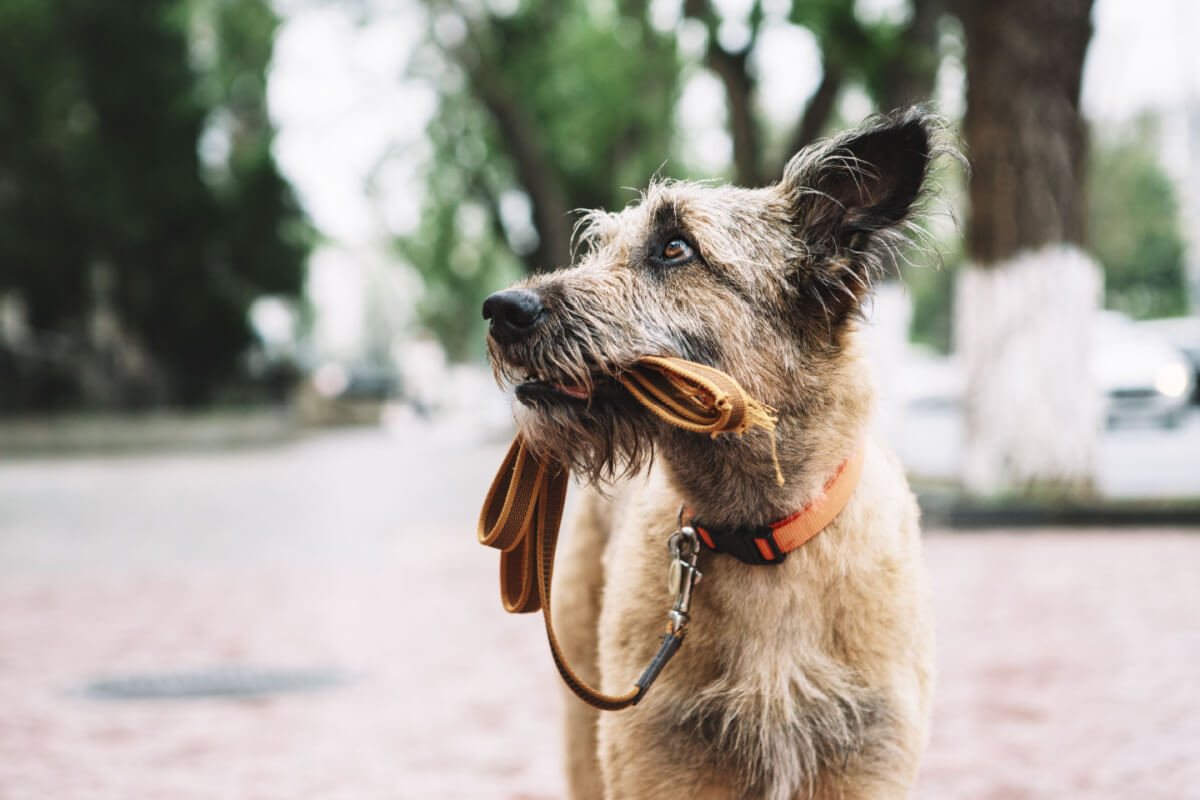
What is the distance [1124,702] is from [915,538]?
11.4ft

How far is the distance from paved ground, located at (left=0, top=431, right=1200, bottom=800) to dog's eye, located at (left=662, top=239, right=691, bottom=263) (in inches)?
110

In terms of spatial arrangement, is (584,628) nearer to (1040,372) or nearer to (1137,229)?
(1040,372)

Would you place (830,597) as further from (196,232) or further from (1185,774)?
(196,232)

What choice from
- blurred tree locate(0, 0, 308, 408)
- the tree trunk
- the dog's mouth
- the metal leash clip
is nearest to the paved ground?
the tree trunk

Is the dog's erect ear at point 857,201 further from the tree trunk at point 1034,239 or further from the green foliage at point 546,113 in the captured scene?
the green foliage at point 546,113

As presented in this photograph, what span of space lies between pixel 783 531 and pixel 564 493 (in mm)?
578

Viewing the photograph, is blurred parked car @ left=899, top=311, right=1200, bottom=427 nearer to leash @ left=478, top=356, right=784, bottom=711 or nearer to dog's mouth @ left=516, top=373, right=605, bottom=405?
leash @ left=478, top=356, right=784, bottom=711

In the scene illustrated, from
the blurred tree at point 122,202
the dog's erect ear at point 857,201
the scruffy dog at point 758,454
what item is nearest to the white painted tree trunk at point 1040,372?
the scruffy dog at point 758,454

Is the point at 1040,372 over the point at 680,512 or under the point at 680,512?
under

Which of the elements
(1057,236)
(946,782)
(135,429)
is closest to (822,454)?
(946,782)

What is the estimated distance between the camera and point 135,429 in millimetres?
29328

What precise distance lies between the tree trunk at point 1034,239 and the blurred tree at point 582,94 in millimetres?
1104

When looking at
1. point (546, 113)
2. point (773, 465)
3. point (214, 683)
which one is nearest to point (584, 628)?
point (773, 465)

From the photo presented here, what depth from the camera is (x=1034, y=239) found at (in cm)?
1250
